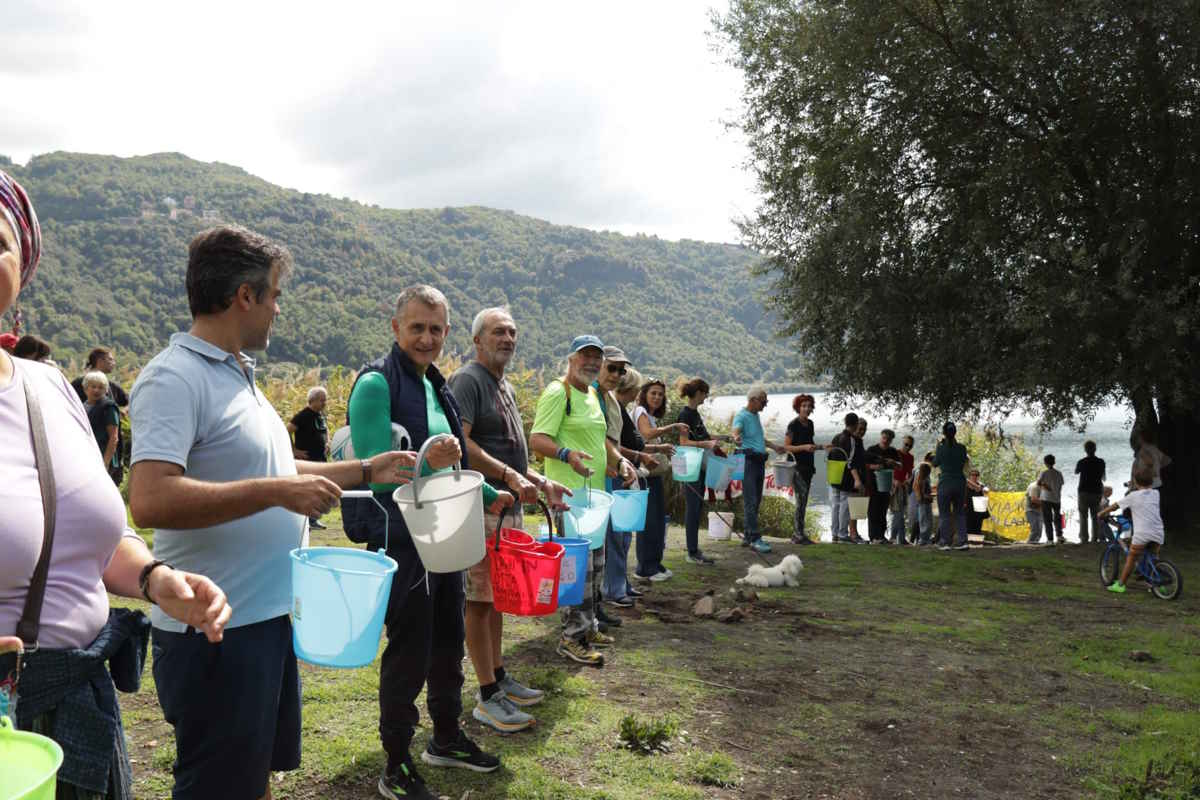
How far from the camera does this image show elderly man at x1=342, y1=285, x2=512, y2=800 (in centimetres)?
308

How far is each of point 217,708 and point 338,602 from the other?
364 mm

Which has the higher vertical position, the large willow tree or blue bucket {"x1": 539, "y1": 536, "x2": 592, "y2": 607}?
the large willow tree

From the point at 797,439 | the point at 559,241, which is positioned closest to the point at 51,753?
the point at 797,439

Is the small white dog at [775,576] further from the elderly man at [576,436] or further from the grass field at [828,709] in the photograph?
the elderly man at [576,436]

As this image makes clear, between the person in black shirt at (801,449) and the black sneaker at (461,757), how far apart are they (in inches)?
329

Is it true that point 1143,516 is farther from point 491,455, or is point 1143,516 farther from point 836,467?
point 491,455

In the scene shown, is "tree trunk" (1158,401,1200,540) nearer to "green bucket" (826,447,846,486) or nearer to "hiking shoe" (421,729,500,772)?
"green bucket" (826,447,846,486)

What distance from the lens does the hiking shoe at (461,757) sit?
3.74 m

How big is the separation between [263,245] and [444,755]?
7.89 feet

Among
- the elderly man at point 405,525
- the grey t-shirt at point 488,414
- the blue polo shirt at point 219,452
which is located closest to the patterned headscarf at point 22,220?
the blue polo shirt at point 219,452

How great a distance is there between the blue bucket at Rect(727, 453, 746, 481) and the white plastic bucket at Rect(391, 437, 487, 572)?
6760mm

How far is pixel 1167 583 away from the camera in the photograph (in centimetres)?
846

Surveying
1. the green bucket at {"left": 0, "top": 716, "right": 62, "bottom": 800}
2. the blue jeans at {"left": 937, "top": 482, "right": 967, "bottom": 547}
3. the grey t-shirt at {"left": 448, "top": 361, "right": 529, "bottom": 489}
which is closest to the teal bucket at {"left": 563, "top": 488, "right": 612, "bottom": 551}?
the grey t-shirt at {"left": 448, "top": 361, "right": 529, "bottom": 489}

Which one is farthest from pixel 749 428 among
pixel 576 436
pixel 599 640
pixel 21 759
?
pixel 21 759
